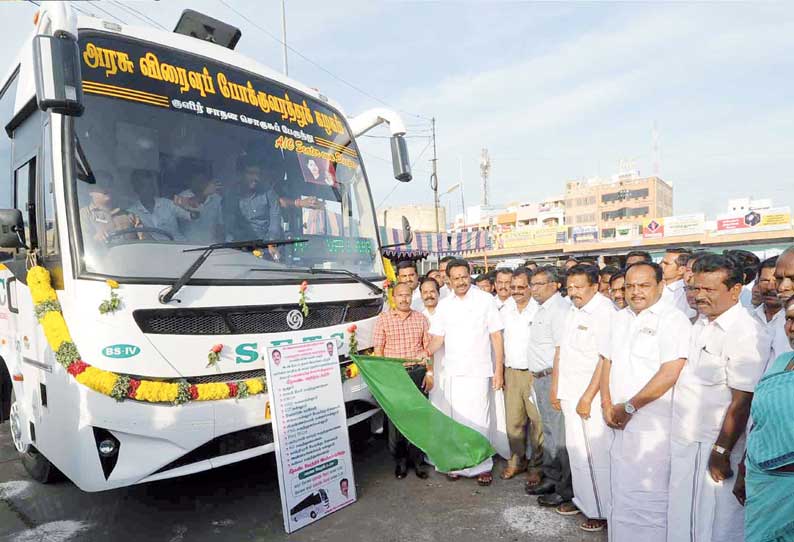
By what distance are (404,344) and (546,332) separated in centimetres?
120

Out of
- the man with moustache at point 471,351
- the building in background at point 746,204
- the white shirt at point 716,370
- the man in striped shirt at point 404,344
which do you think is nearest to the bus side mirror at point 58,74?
the man in striped shirt at point 404,344

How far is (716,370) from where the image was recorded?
9.38ft

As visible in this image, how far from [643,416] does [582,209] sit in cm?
8946

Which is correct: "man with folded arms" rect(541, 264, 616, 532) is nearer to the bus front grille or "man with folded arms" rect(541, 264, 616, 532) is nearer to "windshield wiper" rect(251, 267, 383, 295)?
"windshield wiper" rect(251, 267, 383, 295)

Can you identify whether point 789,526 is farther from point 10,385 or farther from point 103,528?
point 10,385

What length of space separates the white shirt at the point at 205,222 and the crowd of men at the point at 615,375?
1.64 metres

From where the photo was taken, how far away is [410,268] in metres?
5.51

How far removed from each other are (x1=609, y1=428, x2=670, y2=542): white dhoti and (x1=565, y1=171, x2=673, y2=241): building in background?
77799 millimetres

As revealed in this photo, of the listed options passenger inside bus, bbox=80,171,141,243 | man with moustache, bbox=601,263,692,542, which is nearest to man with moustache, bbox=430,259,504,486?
man with moustache, bbox=601,263,692,542

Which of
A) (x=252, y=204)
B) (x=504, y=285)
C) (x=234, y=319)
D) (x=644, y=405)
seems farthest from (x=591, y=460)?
(x=252, y=204)

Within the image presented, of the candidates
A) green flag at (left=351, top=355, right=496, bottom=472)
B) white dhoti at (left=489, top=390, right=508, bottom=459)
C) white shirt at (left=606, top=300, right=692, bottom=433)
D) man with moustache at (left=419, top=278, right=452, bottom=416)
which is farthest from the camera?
white dhoti at (left=489, top=390, right=508, bottom=459)

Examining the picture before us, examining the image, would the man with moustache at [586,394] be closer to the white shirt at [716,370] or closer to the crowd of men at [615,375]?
the crowd of men at [615,375]

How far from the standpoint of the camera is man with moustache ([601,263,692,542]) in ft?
10.3

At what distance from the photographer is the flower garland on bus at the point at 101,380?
2992 mm
